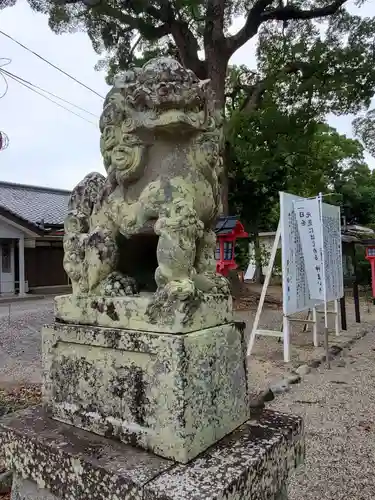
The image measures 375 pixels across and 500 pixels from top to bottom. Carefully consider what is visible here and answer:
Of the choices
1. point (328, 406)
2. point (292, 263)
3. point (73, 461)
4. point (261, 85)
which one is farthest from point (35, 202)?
point (73, 461)

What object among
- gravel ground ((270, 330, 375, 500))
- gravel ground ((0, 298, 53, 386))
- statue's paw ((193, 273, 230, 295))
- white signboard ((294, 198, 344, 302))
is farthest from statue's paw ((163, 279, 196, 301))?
white signboard ((294, 198, 344, 302))

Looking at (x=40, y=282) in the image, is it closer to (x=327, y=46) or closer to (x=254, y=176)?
(x=254, y=176)

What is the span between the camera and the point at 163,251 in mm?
1223

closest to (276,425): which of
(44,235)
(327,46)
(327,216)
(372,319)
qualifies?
(327,216)

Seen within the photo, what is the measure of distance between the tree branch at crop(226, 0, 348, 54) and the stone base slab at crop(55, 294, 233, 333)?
31.2 feet

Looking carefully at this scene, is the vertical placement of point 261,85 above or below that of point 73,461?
above

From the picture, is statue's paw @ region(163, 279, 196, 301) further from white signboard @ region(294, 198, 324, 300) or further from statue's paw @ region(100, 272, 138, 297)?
white signboard @ region(294, 198, 324, 300)

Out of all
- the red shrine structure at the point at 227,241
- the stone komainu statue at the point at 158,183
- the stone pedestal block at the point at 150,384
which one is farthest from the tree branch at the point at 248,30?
the stone pedestal block at the point at 150,384

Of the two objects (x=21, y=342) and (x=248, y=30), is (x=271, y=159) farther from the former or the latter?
(x=21, y=342)

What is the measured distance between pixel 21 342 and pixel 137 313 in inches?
243

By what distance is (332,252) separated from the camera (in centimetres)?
557

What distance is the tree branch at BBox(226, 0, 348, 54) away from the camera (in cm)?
905

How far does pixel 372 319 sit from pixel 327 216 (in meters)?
4.28

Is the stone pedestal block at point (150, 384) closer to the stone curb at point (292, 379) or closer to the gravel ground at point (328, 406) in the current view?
the gravel ground at point (328, 406)
